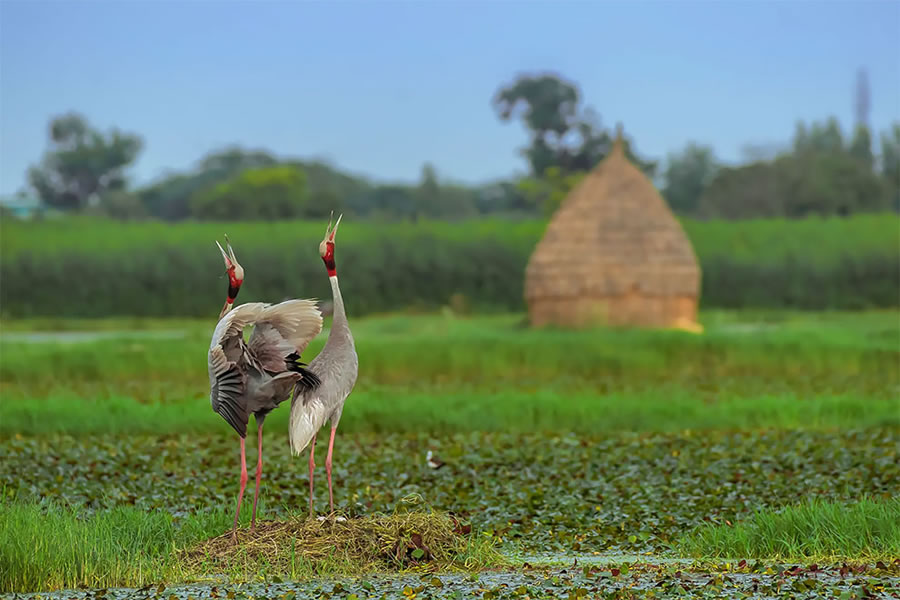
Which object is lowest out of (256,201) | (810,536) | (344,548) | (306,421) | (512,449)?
(512,449)

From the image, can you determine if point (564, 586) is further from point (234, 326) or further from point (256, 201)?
point (256, 201)

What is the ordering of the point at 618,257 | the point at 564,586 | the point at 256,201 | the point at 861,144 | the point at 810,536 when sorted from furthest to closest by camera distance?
1. the point at 861,144
2. the point at 256,201
3. the point at 618,257
4. the point at 810,536
5. the point at 564,586

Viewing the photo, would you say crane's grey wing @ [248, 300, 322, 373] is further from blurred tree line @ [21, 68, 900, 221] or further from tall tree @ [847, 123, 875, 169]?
tall tree @ [847, 123, 875, 169]

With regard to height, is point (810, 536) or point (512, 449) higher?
point (810, 536)

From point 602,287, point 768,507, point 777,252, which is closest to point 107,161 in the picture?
point 777,252

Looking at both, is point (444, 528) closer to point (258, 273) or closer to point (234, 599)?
point (234, 599)

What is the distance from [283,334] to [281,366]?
7.2 inches

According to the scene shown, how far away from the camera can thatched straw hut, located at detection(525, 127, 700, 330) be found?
24.8m

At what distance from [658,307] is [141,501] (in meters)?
15.7

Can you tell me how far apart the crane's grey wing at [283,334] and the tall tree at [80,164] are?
45.8 metres

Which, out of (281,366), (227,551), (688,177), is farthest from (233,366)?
(688,177)

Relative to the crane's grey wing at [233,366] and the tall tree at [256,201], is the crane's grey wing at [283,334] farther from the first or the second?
the tall tree at [256,201]

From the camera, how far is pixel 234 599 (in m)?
7.35

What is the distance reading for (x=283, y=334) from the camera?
8.30 metres
